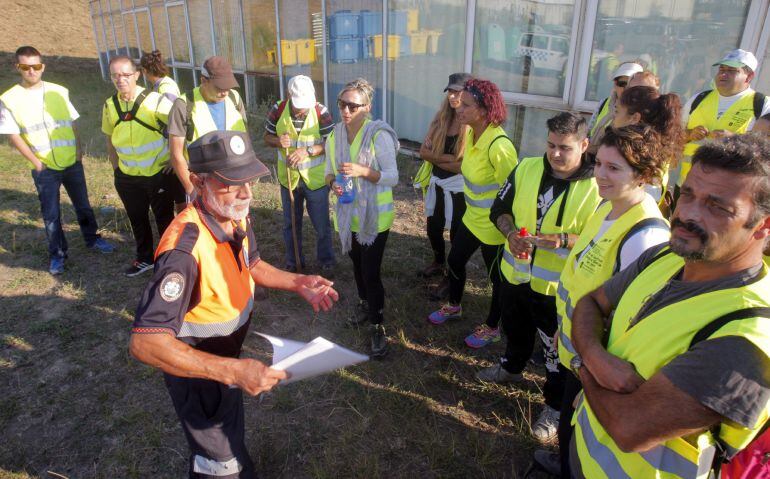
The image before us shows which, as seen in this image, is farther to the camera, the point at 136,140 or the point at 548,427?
the point at 136,140

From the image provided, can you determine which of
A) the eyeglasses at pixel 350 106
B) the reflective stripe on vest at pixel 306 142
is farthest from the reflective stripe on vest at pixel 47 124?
the eyeglasses at pixel 350 106

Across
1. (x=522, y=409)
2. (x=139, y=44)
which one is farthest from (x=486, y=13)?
(x=139, y=44)

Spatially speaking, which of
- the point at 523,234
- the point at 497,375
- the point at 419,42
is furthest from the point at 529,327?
the point at 419,42

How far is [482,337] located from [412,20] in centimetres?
627

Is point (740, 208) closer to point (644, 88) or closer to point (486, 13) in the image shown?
point (644, 88)

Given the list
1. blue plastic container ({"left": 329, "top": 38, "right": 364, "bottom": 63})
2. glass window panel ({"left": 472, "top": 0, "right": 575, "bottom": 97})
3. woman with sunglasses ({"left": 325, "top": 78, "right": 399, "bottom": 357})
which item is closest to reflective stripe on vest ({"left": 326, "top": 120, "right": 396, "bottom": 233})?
woman with sunglasses ({"left": 325, "top": 78, "right": 399, "bottom": 357})

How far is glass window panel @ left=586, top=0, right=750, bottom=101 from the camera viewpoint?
540 cm

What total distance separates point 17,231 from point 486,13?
7.32 metres

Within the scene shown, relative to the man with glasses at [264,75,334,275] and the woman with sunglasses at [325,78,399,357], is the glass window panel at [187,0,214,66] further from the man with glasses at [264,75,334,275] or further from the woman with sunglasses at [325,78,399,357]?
the woman with sunglasses at [325,78,399,357]

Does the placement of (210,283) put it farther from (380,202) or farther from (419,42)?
(419,42)

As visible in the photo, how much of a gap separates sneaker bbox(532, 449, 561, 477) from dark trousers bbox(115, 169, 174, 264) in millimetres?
4320

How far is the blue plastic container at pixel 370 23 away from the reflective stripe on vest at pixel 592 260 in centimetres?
732

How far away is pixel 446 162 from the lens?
430 centimetres

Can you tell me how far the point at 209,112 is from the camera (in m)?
4.38
